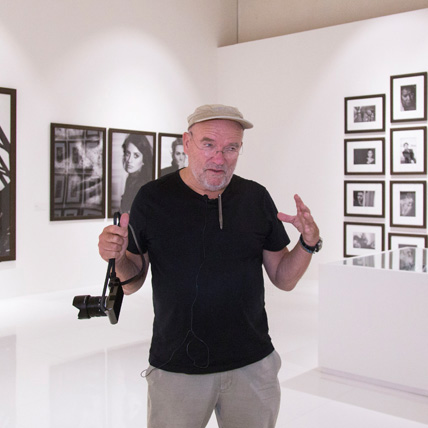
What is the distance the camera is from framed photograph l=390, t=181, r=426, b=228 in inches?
403

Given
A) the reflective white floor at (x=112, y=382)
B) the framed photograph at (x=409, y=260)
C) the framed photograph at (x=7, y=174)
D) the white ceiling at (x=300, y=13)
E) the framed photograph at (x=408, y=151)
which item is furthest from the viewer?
the white ceiling at (x=300, y=13)

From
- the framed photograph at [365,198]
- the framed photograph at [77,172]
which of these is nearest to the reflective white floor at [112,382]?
the framed photograph at [77,172]

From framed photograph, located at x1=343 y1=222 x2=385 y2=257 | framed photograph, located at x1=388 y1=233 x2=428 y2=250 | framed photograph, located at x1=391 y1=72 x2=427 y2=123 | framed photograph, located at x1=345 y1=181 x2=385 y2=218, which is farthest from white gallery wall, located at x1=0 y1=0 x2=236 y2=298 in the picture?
framed photograph, located at x1=388 y1=233 x2=428 y2=250

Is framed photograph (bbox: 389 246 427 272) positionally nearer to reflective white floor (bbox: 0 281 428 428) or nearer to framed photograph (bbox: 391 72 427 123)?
reflective white floor (bbox: 0 281 428 428)

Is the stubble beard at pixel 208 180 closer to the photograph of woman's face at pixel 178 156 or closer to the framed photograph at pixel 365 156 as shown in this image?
the framed photograph at pixel 365 156

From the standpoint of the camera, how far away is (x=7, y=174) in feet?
31.6

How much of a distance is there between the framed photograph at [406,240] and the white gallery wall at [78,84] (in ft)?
15.8

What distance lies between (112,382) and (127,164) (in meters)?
6.38

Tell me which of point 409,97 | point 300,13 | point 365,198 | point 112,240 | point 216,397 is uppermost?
point 300,13

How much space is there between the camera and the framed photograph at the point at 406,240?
33.8 feet

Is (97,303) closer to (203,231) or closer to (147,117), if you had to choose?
(203,231)

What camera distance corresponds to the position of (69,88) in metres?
10.5

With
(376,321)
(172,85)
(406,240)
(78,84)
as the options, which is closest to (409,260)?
(376,321)

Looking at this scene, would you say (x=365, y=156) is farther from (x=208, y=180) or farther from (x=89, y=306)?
(x=89, y=306)
